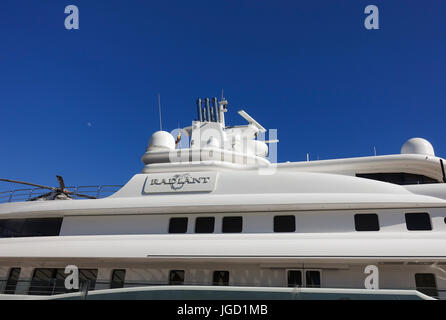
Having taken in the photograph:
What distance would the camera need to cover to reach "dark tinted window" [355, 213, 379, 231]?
348 inches

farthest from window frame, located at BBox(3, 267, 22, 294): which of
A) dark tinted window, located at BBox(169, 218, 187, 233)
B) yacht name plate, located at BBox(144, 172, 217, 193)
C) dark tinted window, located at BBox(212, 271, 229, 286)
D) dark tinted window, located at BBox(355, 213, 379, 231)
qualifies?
dark tinted window, located at BBox(355, 213, 379, 231)

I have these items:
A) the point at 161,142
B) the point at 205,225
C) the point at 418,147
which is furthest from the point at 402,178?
the point at 161,142

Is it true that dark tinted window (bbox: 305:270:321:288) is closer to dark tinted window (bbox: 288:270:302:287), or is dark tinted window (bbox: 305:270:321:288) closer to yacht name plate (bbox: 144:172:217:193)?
dark tinted window (bbox: 288:270:302:287)

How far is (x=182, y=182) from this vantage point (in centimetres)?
1088

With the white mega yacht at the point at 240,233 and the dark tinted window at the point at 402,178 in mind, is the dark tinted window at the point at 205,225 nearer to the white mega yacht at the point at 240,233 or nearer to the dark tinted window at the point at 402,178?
the white mega yacht at the point at 240,233

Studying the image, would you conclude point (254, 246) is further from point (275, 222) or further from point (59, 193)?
point (59, 193)

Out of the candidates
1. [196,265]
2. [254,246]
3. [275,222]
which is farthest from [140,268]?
[275,222]

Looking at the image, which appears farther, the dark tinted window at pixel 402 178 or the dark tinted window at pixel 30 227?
the dark tinted window at pixel 30 227

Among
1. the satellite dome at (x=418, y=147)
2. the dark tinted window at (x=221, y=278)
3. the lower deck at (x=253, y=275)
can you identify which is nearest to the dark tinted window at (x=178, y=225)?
the lower deck at (x=253, y=275)

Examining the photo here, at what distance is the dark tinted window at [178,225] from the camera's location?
10.1 meters

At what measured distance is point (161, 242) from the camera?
9.34 metres

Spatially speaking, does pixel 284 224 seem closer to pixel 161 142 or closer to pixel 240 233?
pixel 240 233

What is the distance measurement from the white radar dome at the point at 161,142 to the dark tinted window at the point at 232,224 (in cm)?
466

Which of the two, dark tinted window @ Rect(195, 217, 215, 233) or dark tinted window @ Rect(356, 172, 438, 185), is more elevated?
dark tinted window @ Rect(356, 172, 438, 185)
